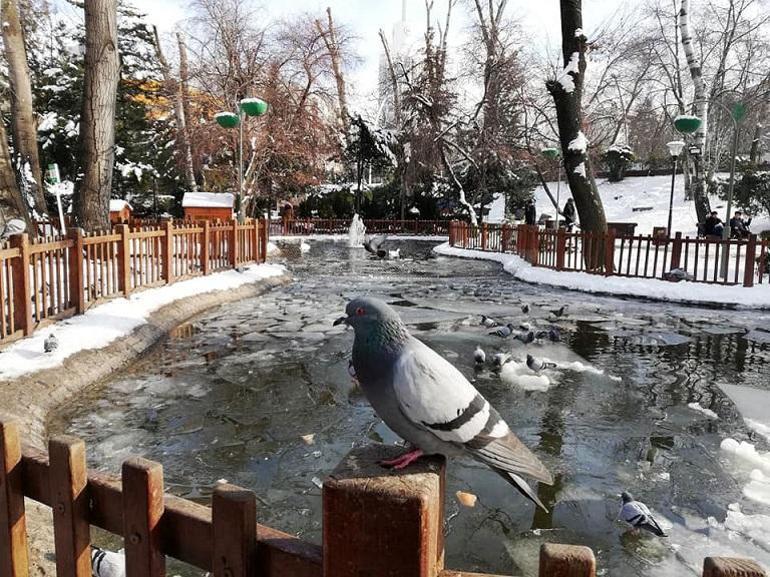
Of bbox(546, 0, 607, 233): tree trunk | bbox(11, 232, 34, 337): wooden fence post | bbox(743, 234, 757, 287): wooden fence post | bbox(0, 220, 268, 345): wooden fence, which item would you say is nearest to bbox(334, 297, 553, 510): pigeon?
bbox(0, 220, 268, 345): wooden fence

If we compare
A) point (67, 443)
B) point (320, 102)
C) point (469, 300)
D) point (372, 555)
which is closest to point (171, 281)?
point (469, 300)

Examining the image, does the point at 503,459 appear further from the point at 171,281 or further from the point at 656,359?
the point at 171,281

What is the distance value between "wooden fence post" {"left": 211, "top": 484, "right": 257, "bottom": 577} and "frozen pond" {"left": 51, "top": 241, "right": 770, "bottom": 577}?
6.27ft

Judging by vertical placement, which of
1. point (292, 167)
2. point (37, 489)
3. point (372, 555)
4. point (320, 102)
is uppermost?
point (320, 102)

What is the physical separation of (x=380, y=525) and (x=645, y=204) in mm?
39715

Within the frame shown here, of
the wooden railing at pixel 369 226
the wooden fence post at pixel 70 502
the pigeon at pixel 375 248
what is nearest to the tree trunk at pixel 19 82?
the pigeon at pixel 375 248

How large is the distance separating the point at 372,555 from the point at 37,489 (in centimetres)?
112

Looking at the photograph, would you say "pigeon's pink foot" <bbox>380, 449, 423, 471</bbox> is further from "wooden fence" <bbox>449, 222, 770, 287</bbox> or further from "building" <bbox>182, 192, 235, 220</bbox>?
"building" <bbox>182, 192, 235, 220</bbox>

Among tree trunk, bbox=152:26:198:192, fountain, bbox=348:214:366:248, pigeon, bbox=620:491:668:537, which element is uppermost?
tree trunk, bbox=152:26:198:192

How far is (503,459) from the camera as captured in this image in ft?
6.13

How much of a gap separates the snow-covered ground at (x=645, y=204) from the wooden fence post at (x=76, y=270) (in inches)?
1116

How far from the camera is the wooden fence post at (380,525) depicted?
1.08m

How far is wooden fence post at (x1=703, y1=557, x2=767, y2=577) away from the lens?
3.08 ft

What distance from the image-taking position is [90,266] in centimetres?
786
